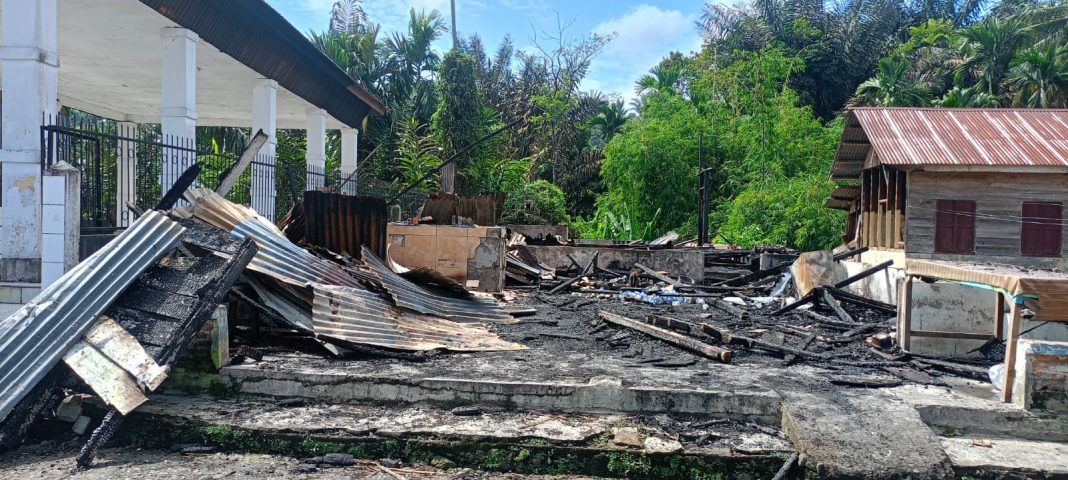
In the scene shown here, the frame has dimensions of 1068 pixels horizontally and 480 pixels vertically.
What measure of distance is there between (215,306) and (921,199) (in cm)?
1292

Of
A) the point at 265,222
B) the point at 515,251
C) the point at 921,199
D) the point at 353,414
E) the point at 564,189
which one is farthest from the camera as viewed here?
the point at 564,189

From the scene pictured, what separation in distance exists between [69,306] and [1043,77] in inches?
1342

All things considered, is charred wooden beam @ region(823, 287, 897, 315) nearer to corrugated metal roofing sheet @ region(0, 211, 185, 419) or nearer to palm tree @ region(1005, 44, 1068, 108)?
corrugated metal roofing sheet @ region(0, 211, 185, 419)

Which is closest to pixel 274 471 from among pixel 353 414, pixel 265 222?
pixel 353 414

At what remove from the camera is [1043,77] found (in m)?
27.6

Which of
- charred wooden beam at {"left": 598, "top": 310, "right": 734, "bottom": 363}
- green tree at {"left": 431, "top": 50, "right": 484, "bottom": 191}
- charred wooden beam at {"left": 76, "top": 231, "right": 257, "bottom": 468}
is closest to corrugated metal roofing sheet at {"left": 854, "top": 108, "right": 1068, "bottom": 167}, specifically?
charred wooden beam at {"left": 598, "top": 310, "right": 734, "bottom": 363}

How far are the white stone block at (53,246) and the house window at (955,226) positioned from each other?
1435 cm

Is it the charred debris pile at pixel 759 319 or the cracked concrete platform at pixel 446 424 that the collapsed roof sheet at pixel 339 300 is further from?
the charred debris pile at pixel 759 319

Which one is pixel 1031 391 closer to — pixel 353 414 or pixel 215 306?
pixel 353 414

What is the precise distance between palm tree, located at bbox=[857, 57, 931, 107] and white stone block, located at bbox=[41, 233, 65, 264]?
31723 mm

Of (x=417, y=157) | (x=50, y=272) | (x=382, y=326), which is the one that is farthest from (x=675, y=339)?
(x=417, y=157)

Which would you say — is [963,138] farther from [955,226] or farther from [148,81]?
[148,81]

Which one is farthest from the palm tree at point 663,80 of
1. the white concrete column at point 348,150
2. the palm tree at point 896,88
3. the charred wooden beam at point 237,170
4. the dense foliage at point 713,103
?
the charred wooden beam at point 237,170

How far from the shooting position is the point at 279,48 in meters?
12.2
